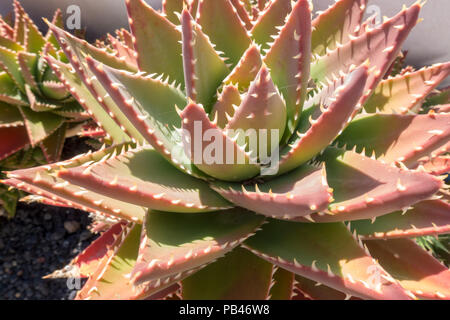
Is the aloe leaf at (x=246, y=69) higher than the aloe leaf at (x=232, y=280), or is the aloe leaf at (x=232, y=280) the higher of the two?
the aloe leaf at (x=246, y=69)

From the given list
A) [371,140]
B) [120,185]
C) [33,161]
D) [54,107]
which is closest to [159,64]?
[120,185]

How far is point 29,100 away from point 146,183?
719mm

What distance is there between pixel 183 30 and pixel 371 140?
32 cm

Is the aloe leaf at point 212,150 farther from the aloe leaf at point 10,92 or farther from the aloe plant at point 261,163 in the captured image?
the aloe leaf at point 10,92

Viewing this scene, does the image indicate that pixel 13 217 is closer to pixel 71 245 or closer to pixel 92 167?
pixel 71 245

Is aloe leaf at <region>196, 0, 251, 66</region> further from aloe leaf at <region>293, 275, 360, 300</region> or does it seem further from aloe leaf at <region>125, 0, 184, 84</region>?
aloe leaf at <region>293, 275, 360, 300</region>

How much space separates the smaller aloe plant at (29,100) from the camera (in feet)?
3.42

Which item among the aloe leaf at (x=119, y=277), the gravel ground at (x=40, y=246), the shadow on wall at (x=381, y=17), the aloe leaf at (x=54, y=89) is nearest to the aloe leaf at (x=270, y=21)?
the aloe leaf at (x=119, y=277)

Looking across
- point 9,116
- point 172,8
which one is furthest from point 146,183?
point 9,116

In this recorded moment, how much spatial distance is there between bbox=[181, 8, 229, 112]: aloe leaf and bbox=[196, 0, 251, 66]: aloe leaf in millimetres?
44

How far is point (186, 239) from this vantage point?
1.68ft

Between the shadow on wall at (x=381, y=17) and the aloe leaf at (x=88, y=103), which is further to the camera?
the shadow on wall at (x=381, y=17)

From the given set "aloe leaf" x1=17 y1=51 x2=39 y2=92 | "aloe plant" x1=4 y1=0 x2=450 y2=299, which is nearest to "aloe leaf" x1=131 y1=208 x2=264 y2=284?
"aloe plant" x1=4 y1=0 x2=450 y2=299

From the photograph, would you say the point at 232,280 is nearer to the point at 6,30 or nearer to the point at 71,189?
the point at 71,189
